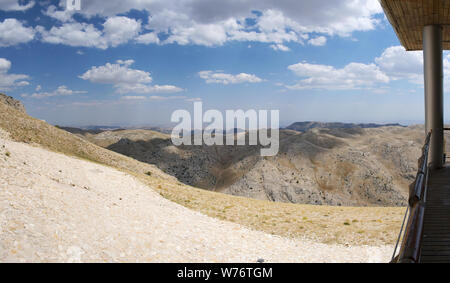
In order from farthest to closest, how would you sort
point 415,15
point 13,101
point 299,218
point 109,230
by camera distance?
point 13,101 < point 299,218 < point 415,15 < point 109,230

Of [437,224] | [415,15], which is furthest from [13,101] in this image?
[437,224]

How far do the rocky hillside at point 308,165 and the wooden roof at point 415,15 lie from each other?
34.0 metres

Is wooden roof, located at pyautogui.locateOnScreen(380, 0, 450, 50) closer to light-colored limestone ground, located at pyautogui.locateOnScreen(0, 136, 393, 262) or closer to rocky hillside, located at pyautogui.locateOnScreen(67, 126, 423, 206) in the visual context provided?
light-colored limestone ground, located at pyautogui.locateOnScreen(0, 136, 393, 262)

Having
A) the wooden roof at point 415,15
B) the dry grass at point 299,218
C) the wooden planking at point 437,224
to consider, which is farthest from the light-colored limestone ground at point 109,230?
the wooden roof at point 415,15

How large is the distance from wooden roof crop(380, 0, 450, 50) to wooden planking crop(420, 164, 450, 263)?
17.2 ft

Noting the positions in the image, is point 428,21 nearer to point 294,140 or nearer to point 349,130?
point 294,140

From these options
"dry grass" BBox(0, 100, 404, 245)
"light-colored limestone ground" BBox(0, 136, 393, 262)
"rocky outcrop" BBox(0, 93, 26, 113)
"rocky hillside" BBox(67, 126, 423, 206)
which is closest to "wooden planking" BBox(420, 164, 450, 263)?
"light-colored limestone ground" BBox(0, 136, 393, 262)

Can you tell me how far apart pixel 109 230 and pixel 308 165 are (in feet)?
150

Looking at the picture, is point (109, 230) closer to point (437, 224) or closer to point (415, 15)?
point (437, 224)

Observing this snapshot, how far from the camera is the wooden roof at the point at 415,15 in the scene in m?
9.09

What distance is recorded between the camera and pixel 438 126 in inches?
400

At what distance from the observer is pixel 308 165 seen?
167ft

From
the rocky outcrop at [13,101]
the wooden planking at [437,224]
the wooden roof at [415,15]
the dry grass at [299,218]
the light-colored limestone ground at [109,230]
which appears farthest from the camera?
the rocky outcrop at [13,101]

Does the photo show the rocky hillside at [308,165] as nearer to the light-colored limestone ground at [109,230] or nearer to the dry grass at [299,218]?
the dry grass at [299,218]
